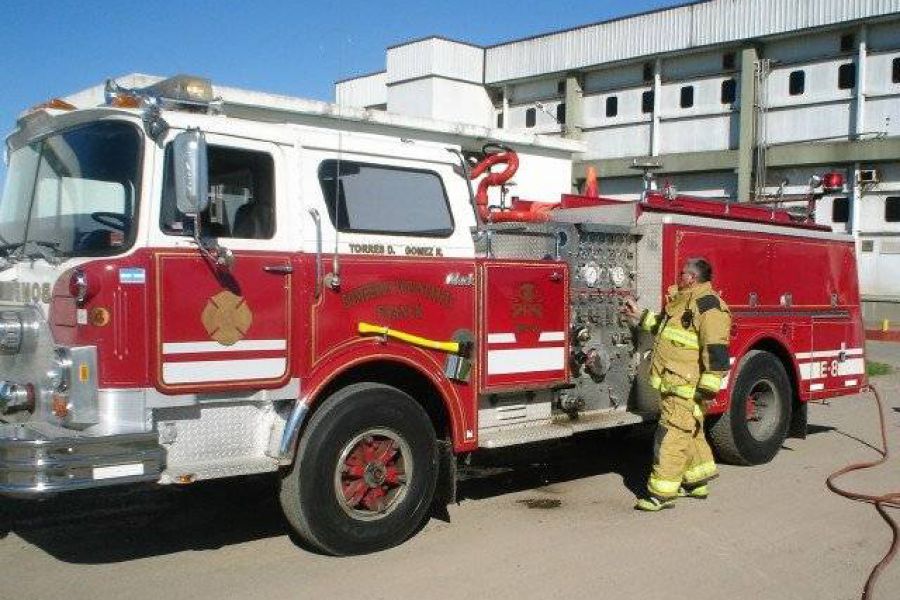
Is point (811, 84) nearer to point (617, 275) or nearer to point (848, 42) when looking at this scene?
point (848, 42)

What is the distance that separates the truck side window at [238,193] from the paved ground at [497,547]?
185cm

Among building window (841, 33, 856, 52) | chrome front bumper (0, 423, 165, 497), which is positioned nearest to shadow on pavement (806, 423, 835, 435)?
chrome front bumper (0, 423, 165, 497)

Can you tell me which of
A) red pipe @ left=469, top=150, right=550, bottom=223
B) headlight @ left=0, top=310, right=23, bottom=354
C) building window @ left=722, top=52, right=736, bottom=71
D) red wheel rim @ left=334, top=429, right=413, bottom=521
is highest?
building window @ left=722, top=52, right=736, bottom=71

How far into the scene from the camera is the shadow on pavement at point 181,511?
5449 mm

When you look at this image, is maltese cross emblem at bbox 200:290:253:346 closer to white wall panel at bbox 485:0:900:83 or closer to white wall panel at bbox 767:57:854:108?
white wall panel at bbox 485:0:900:83

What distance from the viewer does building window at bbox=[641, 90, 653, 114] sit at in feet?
81.3

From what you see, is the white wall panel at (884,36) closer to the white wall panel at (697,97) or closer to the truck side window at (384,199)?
the white wall panel at (697,97)

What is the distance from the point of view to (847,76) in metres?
21.6

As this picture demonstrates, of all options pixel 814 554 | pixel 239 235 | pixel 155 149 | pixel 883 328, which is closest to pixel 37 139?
pixel 155 149

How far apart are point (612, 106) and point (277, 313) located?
2237 centimetres

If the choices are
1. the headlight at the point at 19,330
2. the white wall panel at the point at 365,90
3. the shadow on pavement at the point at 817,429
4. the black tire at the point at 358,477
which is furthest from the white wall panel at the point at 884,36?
the headlight at the point at 19,330

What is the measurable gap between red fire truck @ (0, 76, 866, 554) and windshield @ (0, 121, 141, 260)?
15mm

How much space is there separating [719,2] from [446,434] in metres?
20.7

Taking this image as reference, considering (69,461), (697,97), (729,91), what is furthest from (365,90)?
(69,461)
